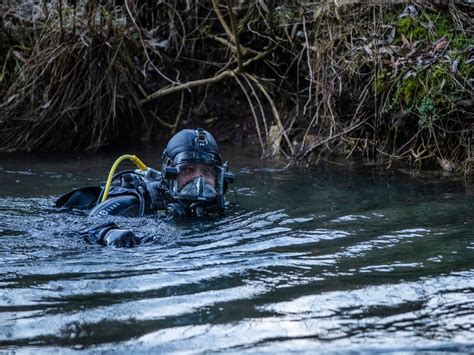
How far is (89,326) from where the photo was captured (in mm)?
3889

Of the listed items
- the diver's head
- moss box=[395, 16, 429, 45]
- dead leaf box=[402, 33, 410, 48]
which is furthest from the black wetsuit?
moss box=[395, 16, 429, 45]

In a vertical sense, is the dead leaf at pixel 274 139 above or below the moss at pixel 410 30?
below

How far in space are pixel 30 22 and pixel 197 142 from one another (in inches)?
195

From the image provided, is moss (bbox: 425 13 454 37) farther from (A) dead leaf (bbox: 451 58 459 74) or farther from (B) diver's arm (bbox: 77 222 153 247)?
(B) diver's arm (bbox: 77 222 153 247)

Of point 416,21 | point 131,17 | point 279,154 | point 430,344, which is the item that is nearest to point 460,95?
point 416,21

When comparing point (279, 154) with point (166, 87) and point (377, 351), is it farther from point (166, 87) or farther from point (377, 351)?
point (377, 351)

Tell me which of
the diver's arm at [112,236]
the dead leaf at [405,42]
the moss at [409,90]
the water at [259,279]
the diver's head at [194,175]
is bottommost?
the water at [259,279]

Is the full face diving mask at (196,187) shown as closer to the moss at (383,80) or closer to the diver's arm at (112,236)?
the diver's arm at (112,236)

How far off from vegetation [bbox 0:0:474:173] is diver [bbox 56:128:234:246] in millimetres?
2422

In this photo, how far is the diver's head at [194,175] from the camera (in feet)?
21.0

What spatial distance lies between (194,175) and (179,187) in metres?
0.16

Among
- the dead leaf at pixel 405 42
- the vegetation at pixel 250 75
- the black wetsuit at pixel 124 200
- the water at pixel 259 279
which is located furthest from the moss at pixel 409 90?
the black wetsuit at pixel 124 200

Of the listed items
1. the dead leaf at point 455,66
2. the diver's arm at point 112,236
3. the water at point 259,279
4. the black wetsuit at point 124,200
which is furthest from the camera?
the dead leaf at point 455,66

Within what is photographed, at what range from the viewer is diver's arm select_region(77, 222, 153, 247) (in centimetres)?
550
